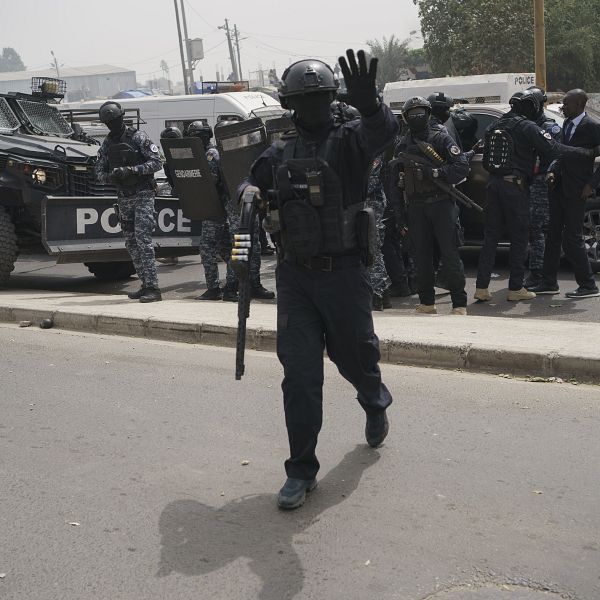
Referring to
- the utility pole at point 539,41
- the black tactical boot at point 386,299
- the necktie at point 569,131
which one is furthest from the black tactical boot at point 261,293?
the utility pole at point 539,41

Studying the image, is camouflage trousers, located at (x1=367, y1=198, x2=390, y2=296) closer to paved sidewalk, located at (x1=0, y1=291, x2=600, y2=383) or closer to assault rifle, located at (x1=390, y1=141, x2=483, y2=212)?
paved sidewalk, located at (x1=0, y1=291, x2=600, y2=383)

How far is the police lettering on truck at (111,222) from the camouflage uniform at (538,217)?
12.1ft

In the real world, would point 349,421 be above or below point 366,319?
below

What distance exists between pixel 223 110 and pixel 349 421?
12032 millimetres

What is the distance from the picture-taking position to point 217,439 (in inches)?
194

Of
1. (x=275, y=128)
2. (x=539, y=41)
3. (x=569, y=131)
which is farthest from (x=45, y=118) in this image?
(x=539, y=41)

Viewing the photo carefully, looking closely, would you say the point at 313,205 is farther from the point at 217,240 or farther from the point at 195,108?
the point at 195,108

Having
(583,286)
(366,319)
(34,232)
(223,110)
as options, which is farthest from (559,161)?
(223,110)

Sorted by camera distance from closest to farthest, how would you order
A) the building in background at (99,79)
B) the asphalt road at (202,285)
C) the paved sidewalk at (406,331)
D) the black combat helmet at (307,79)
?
the black combat helmet at (307,79), the paved sidewalk at (406,331), the asphalt road at (202,285), the building in background at (99,79)

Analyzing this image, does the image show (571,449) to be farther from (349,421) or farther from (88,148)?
(88,148)

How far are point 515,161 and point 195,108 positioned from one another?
9865 mm

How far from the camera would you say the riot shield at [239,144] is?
8.43 m

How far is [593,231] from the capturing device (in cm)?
912

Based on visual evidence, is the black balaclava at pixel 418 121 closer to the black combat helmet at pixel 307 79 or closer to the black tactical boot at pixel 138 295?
the black tactical boot at pixel 138 295
